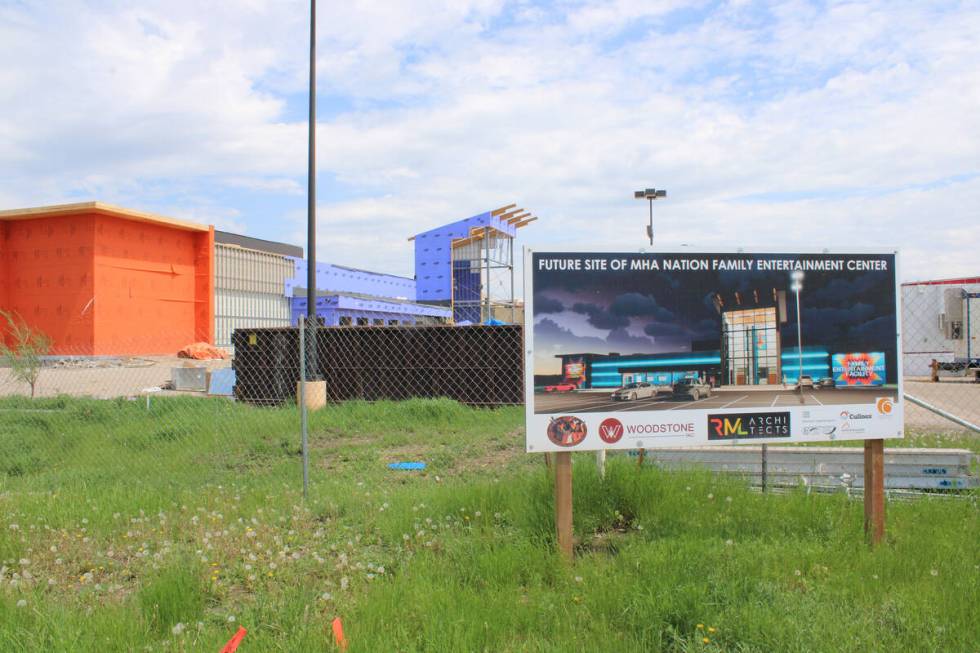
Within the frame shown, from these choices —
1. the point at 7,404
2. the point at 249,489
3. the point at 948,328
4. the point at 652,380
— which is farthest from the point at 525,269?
the point at 948,328

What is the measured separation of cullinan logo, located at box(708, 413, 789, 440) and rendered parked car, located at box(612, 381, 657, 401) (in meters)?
0.43

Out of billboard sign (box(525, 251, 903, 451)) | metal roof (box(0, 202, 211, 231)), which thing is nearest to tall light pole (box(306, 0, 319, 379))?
billboard sign (box(525, 251, 903, 451))

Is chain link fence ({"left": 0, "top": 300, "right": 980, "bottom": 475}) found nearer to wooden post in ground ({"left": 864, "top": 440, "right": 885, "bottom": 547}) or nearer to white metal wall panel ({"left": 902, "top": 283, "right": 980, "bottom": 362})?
wooden post in ground ({"left": 864, "top": 440, "right": 885, "bottom": 547})

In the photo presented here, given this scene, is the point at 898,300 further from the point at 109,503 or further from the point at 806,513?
the point at 109,503

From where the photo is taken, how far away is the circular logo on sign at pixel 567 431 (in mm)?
4926

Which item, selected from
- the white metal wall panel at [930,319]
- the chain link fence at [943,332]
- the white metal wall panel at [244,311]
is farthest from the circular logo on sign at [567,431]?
the white metal wall panel at [244,311]

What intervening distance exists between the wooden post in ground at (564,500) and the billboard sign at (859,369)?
1986 millimetres

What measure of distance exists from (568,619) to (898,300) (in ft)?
11.1

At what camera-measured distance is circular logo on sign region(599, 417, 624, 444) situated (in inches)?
196

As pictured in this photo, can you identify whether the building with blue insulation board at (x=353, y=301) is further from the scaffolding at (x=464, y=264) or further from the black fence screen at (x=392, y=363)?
the black fence screen at (x=392, y=363)

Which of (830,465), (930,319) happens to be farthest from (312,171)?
(930,319)

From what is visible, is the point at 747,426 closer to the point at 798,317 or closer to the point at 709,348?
the point at 709,348

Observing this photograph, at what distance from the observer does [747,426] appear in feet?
16.9

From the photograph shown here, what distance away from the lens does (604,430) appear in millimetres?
4980
